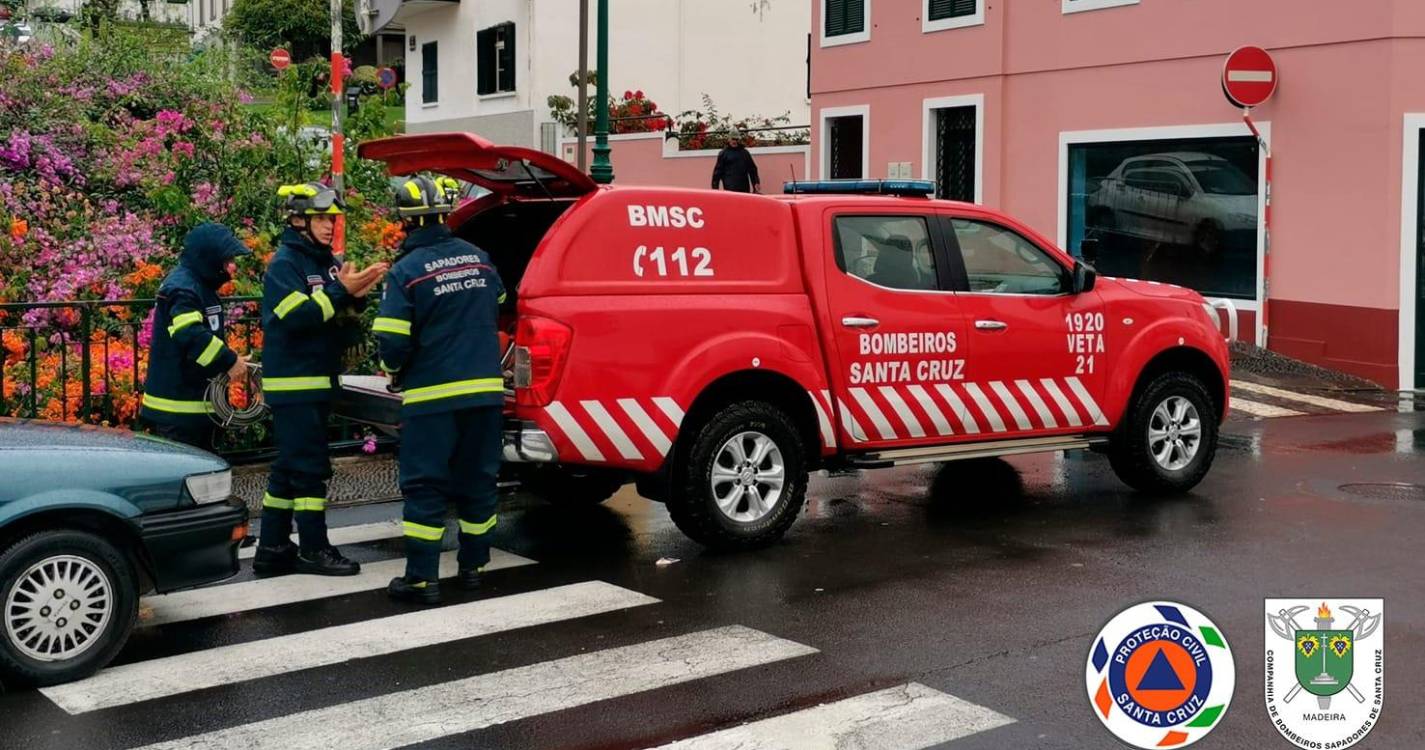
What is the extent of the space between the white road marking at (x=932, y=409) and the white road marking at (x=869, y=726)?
3173mm

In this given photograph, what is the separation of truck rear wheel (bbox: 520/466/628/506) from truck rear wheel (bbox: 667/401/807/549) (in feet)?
1.51

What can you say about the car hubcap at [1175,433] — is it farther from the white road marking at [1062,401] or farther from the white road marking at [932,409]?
the white road marking at [932,409]

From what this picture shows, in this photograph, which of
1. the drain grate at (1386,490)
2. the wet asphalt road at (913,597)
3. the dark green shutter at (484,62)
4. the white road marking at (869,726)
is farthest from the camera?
the dark green shutter at (484,62)

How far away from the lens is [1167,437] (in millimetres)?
9906

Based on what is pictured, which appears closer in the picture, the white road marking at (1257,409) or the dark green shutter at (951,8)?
the white road marking at (1257,409)

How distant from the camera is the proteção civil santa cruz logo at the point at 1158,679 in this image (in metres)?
5.39

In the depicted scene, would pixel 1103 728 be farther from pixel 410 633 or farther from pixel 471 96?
pixel 471 96

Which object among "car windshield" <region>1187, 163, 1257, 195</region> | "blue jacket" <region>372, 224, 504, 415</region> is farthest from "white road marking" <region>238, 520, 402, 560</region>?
"car windshield" <region>1187, 163, 1257, 195</region>

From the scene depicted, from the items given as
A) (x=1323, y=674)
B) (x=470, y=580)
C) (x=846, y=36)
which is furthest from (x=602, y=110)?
(x=1323, y=674)

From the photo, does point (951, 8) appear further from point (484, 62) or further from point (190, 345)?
point (484, 62)

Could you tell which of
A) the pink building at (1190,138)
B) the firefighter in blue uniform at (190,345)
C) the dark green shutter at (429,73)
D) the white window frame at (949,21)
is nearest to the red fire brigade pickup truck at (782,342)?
the firefighter in blue uniform at (190,345)

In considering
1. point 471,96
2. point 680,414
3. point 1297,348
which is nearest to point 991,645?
point 680,414

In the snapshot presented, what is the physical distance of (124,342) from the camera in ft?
34.5

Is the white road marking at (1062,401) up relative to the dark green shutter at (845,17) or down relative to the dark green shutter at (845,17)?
down
